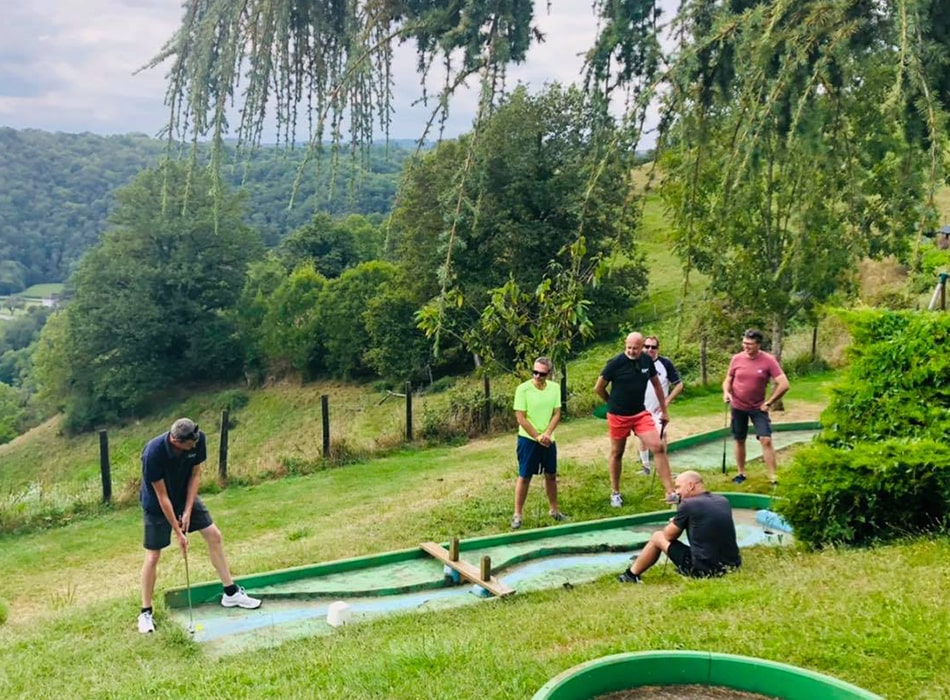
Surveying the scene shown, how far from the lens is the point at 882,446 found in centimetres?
546

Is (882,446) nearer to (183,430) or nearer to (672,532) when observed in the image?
(672,532)

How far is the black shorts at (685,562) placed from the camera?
5441 mm

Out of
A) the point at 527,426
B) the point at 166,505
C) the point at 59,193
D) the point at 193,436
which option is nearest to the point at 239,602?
the point at 166,505

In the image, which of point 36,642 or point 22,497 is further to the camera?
point 22,497

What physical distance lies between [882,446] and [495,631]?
2.89 m

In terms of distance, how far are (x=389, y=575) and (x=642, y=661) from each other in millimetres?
3683

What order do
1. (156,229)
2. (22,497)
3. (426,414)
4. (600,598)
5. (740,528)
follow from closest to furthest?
(600,598) < (740,528) < (22,497) < (426,414) < (156,229)

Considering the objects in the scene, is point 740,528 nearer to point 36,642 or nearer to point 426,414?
point 36,642

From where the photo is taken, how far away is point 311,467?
1327cm

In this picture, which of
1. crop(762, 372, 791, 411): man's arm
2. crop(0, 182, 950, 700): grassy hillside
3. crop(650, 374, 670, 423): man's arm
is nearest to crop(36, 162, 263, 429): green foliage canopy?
crop(0, 182, 950, 700): grassy hillside

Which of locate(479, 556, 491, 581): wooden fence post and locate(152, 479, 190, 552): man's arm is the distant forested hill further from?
locate(479, 556, 491, 581): wooden fence post

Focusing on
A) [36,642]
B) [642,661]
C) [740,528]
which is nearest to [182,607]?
[36,642]

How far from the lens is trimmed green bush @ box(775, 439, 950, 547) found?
5.32 m

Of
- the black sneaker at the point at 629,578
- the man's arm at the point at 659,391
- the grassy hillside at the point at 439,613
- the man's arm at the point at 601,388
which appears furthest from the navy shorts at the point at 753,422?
the black sneaker at the point at 629,578
